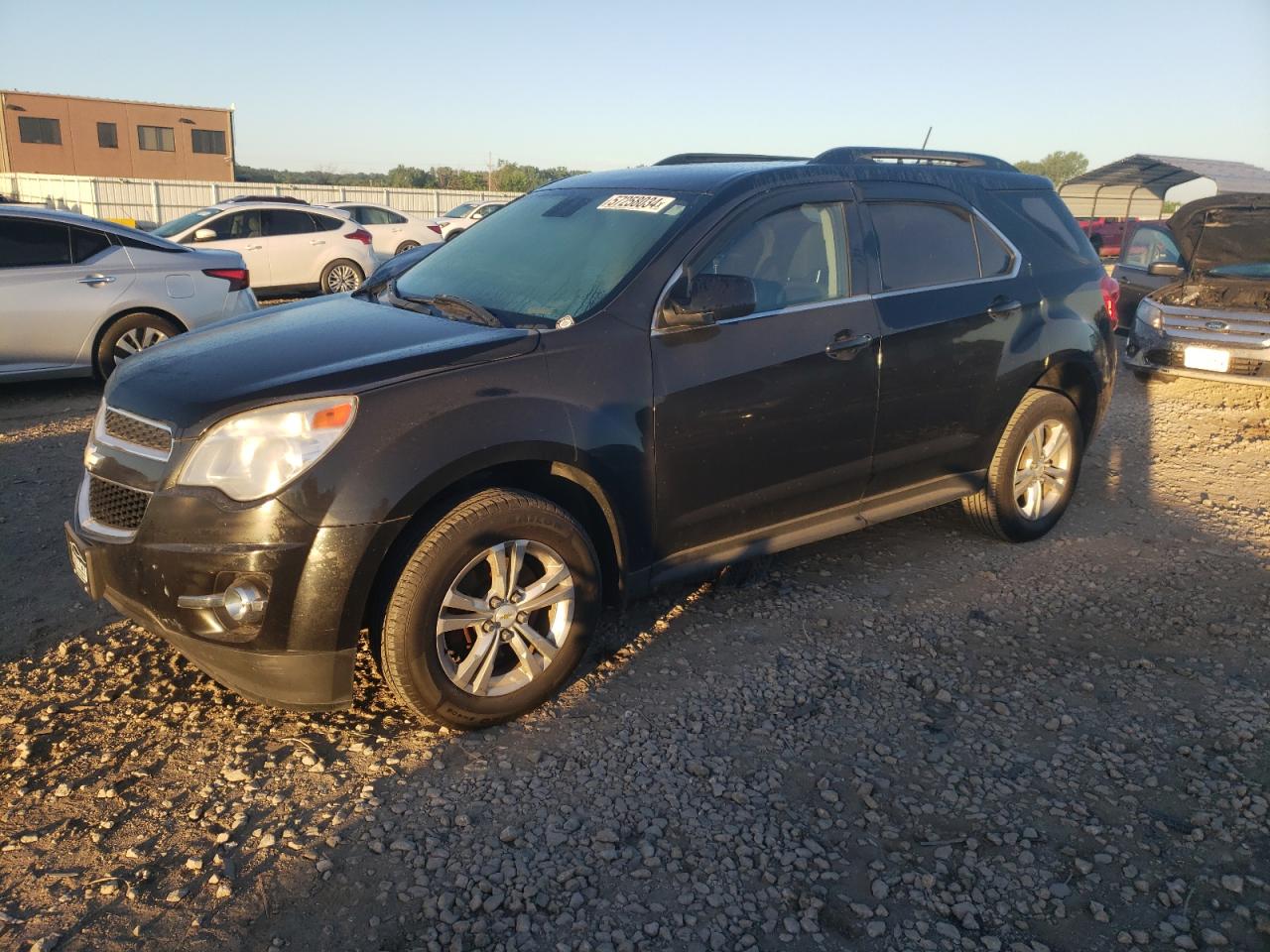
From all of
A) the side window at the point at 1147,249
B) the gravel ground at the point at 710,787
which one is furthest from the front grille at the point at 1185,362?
the gravel ground at the point at 710,787

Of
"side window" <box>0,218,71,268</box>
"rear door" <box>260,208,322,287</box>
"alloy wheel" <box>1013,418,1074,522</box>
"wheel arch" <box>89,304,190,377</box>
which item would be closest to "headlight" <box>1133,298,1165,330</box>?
"alloy wheel" <box>1013,418,1074,522</box>

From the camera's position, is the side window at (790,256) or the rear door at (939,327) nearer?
the side window at (790,256)

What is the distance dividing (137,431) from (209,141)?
5220 cm

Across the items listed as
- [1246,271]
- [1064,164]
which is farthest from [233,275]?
[1064,164]

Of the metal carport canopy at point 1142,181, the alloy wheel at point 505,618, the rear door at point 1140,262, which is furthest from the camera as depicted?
the metal carport canopy at point 1142,181

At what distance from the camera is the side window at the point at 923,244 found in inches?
169

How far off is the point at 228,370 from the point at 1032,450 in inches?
158

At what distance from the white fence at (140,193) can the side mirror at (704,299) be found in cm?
2266

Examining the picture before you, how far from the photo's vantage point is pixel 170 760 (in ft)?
10.0

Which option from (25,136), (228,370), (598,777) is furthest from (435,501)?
(25,136)

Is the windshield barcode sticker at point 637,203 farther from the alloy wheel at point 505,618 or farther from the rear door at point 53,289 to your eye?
the rear door at point 53,289

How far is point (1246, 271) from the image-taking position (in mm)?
9086

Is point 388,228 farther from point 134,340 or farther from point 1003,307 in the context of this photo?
point 1003,307

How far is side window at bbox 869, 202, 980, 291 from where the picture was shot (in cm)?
430
